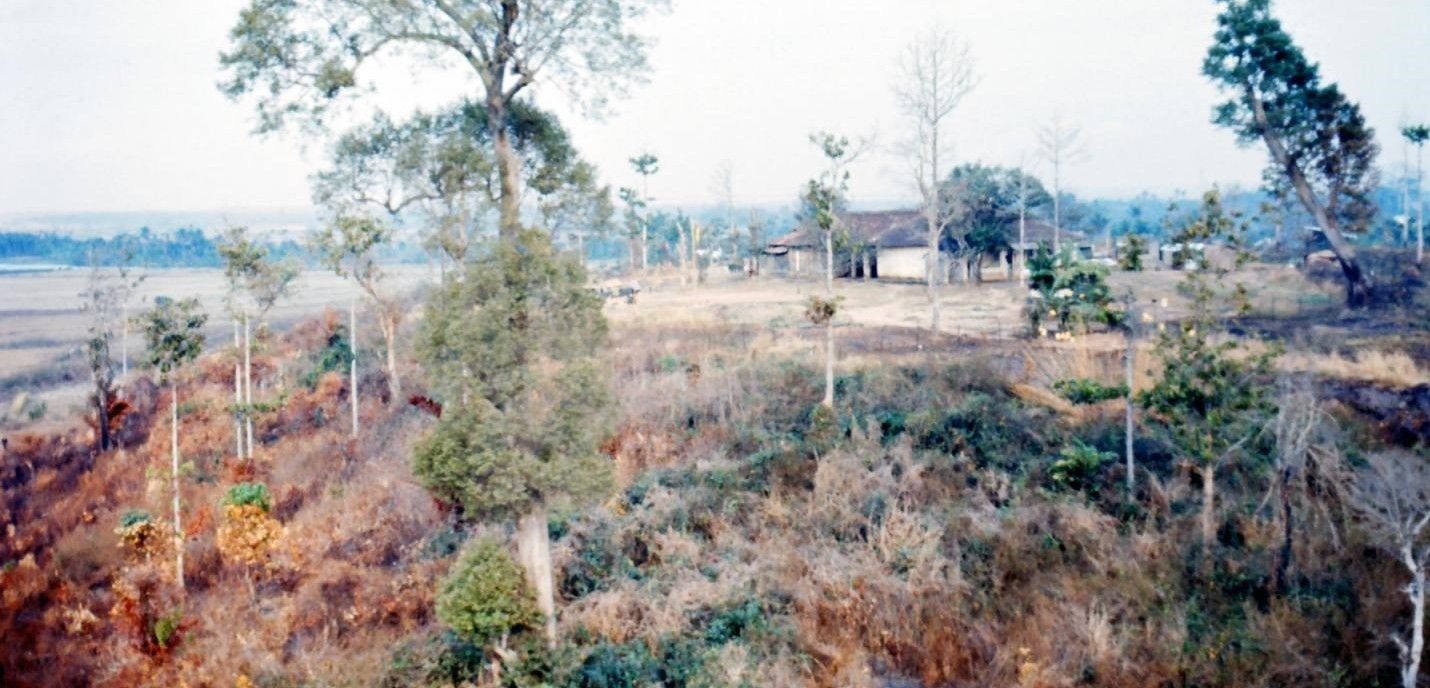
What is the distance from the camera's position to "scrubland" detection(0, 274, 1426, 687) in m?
6.91

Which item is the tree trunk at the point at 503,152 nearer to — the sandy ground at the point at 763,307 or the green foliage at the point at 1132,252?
the sandy ground at the point at 763,307

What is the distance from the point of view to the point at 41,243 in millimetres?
76625

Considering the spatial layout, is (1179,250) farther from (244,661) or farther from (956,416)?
(244,661)

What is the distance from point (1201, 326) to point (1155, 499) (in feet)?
6.62

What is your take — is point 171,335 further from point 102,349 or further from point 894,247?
point 894,247

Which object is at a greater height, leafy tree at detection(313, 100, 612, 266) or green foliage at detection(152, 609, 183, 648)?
leafy tree at detection(313, 100, 612, 266)

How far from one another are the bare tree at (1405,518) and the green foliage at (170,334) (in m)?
14.4

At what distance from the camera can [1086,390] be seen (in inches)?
420

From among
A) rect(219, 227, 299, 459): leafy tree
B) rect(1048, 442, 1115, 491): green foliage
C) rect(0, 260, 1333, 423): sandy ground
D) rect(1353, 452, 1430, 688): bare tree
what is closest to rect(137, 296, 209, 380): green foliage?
rect(0, 260, 1333, 423): sandy ground

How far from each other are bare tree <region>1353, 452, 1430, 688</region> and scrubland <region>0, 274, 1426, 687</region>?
369 millimetres

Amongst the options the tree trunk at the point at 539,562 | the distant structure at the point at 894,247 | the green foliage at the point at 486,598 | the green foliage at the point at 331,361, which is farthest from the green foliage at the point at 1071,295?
the distant structure at the point at 894,247

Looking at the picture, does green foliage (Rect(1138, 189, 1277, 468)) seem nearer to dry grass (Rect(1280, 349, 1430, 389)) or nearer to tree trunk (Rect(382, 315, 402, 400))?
dry grass (Rect(1280, 349, 1430, 389))

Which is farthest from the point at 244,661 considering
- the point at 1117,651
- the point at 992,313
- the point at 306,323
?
the point at 306,323

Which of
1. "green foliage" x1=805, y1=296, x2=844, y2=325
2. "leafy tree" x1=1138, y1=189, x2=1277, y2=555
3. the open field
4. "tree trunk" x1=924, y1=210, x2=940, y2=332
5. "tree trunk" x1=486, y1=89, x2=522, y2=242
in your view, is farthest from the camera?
the open field
